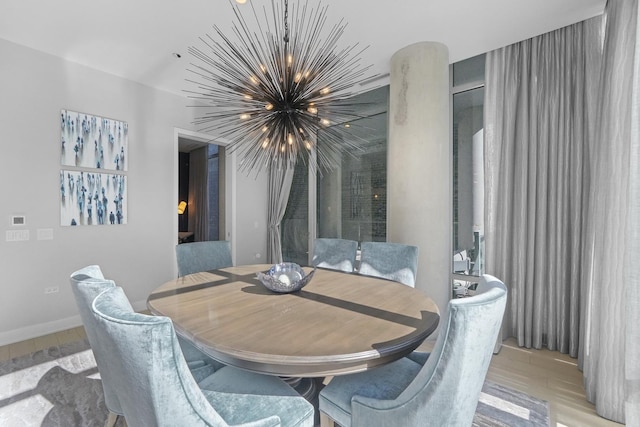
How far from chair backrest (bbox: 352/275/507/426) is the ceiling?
2460 millimetres

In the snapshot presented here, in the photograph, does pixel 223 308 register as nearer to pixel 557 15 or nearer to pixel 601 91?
pixel 601 91

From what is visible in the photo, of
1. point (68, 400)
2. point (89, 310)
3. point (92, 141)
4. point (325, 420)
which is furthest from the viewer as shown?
point (92, 141)

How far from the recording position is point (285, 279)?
200 cm

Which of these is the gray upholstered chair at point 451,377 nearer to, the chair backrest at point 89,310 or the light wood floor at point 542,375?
the chair backrest at point 89,310

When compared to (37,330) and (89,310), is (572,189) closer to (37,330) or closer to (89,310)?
(89,310)

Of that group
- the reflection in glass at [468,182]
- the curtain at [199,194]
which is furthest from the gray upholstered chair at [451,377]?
the curtain at [199,194]

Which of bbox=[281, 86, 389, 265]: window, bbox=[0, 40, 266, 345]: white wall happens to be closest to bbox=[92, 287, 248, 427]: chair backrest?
bbox=[0, 40, 266, 345]: white wall

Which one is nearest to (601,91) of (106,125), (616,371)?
(616,371)

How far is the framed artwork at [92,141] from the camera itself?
3314mm

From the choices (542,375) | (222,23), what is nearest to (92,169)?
(222,23)

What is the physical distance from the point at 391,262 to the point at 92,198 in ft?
11.5

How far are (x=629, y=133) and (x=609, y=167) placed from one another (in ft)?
0.83

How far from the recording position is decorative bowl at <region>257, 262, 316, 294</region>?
1828 mm

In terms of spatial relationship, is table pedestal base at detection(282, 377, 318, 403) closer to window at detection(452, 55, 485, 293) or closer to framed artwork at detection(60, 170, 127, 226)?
window at detection(452, 55, 485, 293)
